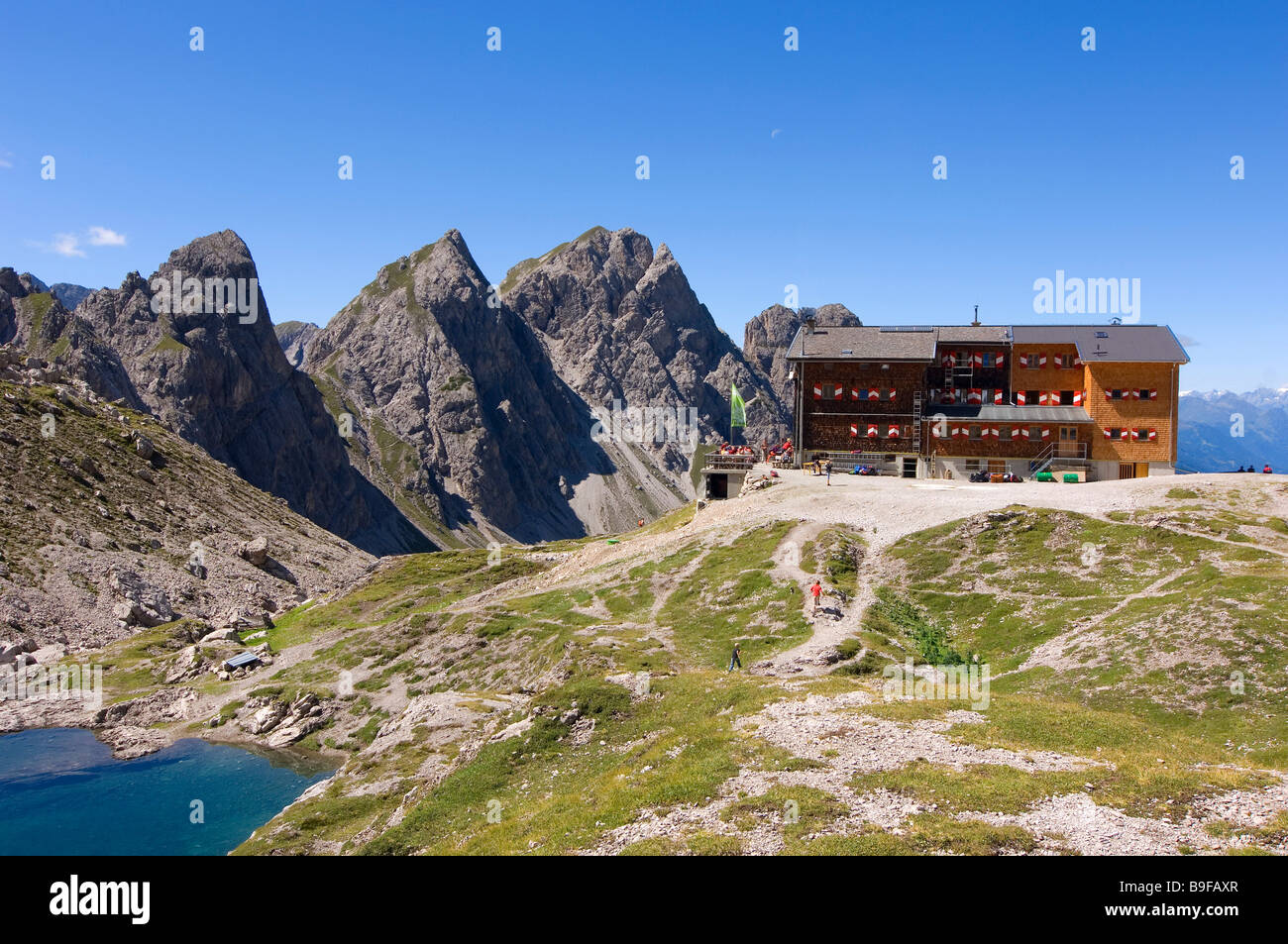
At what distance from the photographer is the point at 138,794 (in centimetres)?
4853

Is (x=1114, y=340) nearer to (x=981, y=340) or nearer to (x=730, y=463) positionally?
(x=981, y=340)

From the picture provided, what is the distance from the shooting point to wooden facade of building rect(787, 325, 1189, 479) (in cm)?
8450

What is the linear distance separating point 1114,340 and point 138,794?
10185 centimetres

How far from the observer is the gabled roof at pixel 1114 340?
84.6m

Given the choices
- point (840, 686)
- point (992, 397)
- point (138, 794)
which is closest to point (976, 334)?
point (992, 397)

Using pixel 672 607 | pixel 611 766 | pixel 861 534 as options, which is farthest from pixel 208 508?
pixel 611 766

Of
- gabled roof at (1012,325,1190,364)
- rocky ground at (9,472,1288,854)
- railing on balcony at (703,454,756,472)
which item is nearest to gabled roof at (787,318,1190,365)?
gabled roof at (1012,325,1190,364)

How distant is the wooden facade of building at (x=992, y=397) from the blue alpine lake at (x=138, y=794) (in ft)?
217

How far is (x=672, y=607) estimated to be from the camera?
180ft

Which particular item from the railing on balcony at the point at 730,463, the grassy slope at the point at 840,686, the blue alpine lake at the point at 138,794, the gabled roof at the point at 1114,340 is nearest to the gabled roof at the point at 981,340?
the gabled roof at the point at 1114,340

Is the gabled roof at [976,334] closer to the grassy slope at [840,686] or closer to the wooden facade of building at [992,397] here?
the wooden facade of building at [992,397]

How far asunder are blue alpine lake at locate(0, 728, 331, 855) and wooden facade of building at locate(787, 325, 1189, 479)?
66083 mm
